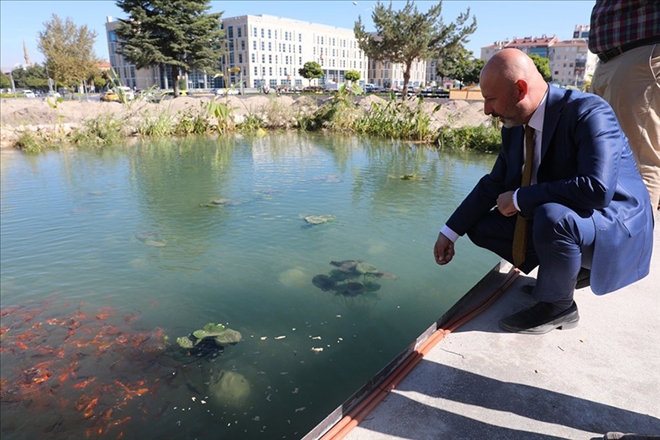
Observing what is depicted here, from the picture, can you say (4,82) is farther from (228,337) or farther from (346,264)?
(228,337)

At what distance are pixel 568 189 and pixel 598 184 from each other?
8 cm

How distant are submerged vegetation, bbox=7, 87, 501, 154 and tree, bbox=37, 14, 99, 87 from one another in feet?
43.0

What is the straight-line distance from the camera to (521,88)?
1422 mm

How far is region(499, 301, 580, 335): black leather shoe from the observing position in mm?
1632

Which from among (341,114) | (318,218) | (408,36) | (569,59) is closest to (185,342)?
(318,218)

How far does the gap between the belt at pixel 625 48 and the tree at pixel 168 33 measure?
80.9ft

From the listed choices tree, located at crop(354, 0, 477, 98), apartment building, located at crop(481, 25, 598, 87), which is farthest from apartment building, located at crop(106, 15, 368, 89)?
tree, located at crop(354, 0, 477, 98)

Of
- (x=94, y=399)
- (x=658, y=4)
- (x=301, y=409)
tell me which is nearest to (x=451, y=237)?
(x=301, y=409)

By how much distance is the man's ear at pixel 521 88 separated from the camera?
1.41 metres

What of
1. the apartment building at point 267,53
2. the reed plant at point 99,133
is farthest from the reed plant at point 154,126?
the apartment building at point 267,53

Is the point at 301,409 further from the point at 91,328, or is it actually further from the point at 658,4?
the point at 658,4

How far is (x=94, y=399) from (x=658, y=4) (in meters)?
3.13

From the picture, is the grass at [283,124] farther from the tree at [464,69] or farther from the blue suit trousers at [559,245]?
the tree at [464,69]

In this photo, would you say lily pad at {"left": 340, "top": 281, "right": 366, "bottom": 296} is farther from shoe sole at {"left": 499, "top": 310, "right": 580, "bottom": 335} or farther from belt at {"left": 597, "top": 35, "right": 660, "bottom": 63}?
belt at {"left": 597, "top": 35, "right": 660, "bottom": 63}
